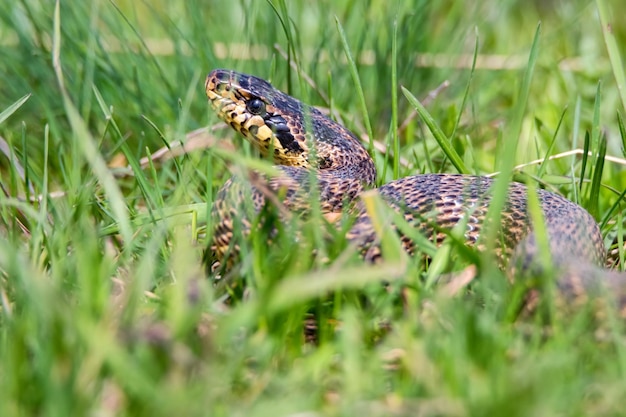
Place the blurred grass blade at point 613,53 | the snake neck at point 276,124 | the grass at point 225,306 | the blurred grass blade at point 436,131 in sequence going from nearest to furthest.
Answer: the grass at point 225,306 → the blurred grass blade at point 436,131 → the blurred grass blade at point 613,53 → the snake neck at point 276,124

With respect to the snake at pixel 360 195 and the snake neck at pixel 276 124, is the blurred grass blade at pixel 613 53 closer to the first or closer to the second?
the snake at pixel 360 195

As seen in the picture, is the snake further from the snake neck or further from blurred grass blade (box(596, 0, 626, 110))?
blurred grass blade (box(596, 0, 626, 110))

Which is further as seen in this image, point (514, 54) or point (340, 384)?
point (514, 54)

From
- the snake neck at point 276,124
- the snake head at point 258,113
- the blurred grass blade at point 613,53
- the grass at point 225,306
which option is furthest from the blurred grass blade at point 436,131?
the blurred grass blade at point 613,53

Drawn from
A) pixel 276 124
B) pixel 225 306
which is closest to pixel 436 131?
pixel 276 124

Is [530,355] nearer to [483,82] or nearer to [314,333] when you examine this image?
[314,333]

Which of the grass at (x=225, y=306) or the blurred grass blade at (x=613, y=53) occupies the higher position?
the blurred grass blade at (x=613, y=53)

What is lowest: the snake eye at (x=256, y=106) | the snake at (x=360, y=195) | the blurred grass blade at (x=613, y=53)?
the snake at (x=360, y=195)

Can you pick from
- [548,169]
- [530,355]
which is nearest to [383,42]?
[548,169]

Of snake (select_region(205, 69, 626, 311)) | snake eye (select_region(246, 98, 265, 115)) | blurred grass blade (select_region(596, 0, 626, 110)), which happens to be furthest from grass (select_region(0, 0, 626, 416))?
snake eye (select_region(246, 98, 265, 115))
